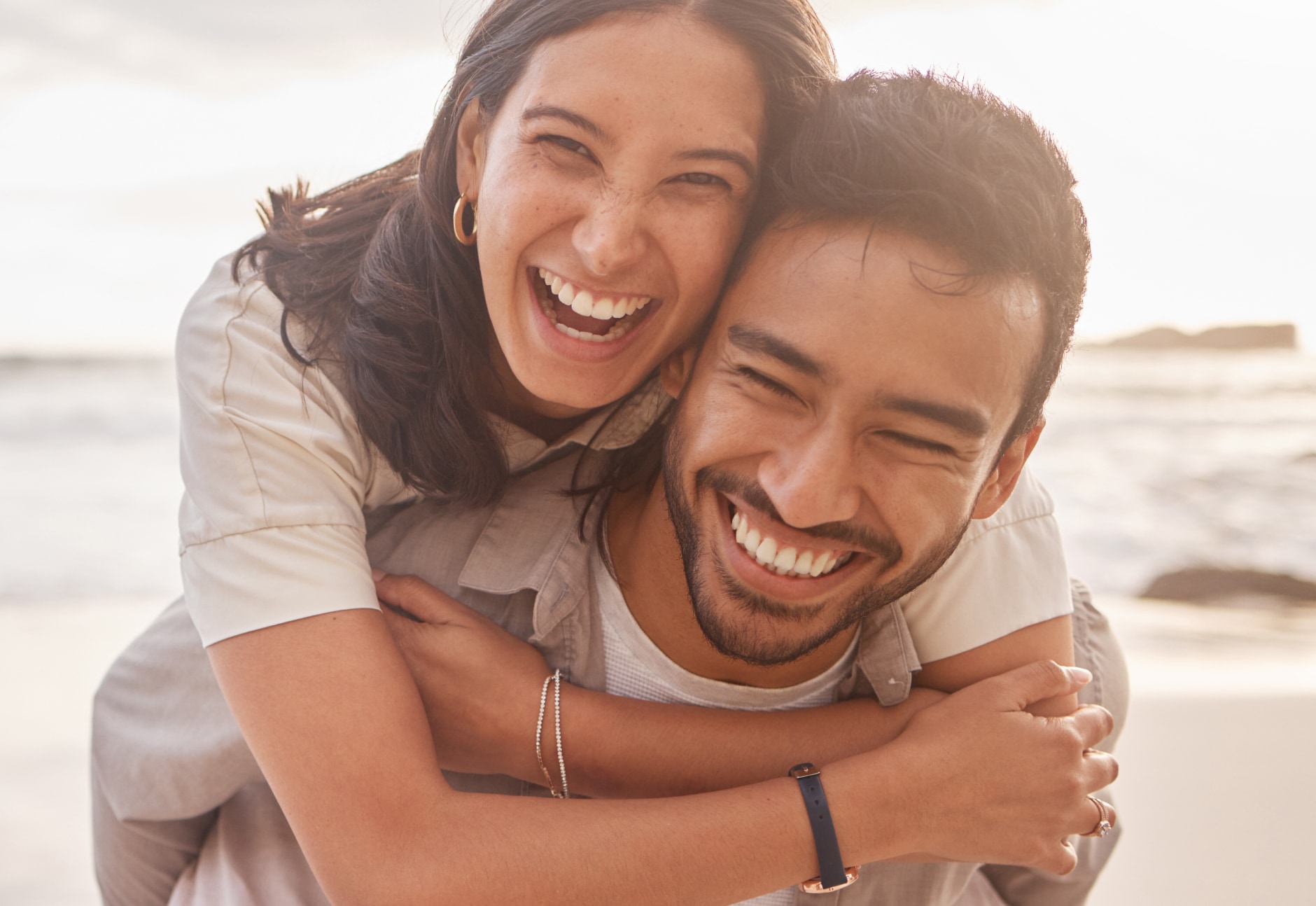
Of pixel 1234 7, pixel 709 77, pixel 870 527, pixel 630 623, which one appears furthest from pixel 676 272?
pixel 1234 7

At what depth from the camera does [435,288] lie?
6.12ft

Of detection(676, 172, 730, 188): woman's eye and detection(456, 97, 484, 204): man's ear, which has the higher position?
detection(456, 97, 484, 204): man's ear

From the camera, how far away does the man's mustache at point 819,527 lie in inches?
62.2

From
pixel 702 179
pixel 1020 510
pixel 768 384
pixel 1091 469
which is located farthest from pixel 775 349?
pixel 1091 469

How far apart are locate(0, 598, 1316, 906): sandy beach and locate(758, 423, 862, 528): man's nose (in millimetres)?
1930

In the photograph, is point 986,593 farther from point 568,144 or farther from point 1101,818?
point 568,144

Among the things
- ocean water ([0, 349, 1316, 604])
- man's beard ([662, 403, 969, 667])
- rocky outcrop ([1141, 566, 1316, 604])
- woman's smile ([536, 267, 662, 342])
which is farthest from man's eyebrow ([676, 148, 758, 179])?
ocean water ([0, 349, 1316, 604])

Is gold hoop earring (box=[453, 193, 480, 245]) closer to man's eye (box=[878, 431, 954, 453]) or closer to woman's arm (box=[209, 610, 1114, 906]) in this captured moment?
woman's arm (box=[209, 610, 1114, 906])

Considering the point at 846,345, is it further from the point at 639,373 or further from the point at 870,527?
the point at 639,373

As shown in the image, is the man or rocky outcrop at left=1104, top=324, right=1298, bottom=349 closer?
the man

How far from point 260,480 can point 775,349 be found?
2.53 feet

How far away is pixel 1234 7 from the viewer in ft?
28.3

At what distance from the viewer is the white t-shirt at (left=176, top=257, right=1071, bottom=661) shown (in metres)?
1.56

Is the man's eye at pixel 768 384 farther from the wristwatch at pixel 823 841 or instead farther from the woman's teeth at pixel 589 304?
the wristwatch at pixel 823 841
